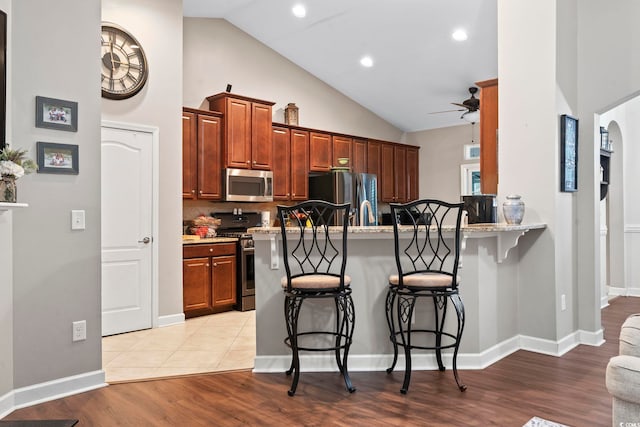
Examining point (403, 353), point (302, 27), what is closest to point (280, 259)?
point (403, 353)

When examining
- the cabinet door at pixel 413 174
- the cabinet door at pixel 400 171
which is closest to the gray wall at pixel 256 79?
the cabinet door at pixel 400 171

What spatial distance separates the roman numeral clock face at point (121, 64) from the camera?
447 centimetres

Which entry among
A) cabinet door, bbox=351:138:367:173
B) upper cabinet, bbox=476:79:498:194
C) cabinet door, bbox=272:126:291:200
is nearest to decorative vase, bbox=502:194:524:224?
upper cabinet, bbox=476:79:498:194

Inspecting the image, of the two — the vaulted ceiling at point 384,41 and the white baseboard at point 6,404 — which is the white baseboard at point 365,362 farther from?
the vaulted ceiling at point 384,41

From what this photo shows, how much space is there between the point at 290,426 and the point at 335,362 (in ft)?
3.07

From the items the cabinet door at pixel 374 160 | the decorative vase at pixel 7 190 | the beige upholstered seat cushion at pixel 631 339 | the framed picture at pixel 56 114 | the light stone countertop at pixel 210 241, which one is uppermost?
the cabinet door at pixel 374 160

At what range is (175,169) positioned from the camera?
195 inches

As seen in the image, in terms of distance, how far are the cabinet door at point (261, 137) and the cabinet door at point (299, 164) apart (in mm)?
601

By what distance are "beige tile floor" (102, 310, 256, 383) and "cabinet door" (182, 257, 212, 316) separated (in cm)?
19

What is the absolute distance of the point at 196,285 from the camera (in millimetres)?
5211

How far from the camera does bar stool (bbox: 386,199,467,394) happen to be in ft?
9.84

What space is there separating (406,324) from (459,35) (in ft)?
13.5

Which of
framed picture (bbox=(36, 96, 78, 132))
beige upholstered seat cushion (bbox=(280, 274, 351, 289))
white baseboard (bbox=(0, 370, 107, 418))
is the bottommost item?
white baseboard (bbox=(0, 370, 107, 418))

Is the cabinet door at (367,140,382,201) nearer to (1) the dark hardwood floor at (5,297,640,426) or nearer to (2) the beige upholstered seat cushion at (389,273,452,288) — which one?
(1) the dark hardwood floor at (5,297,640,426)
